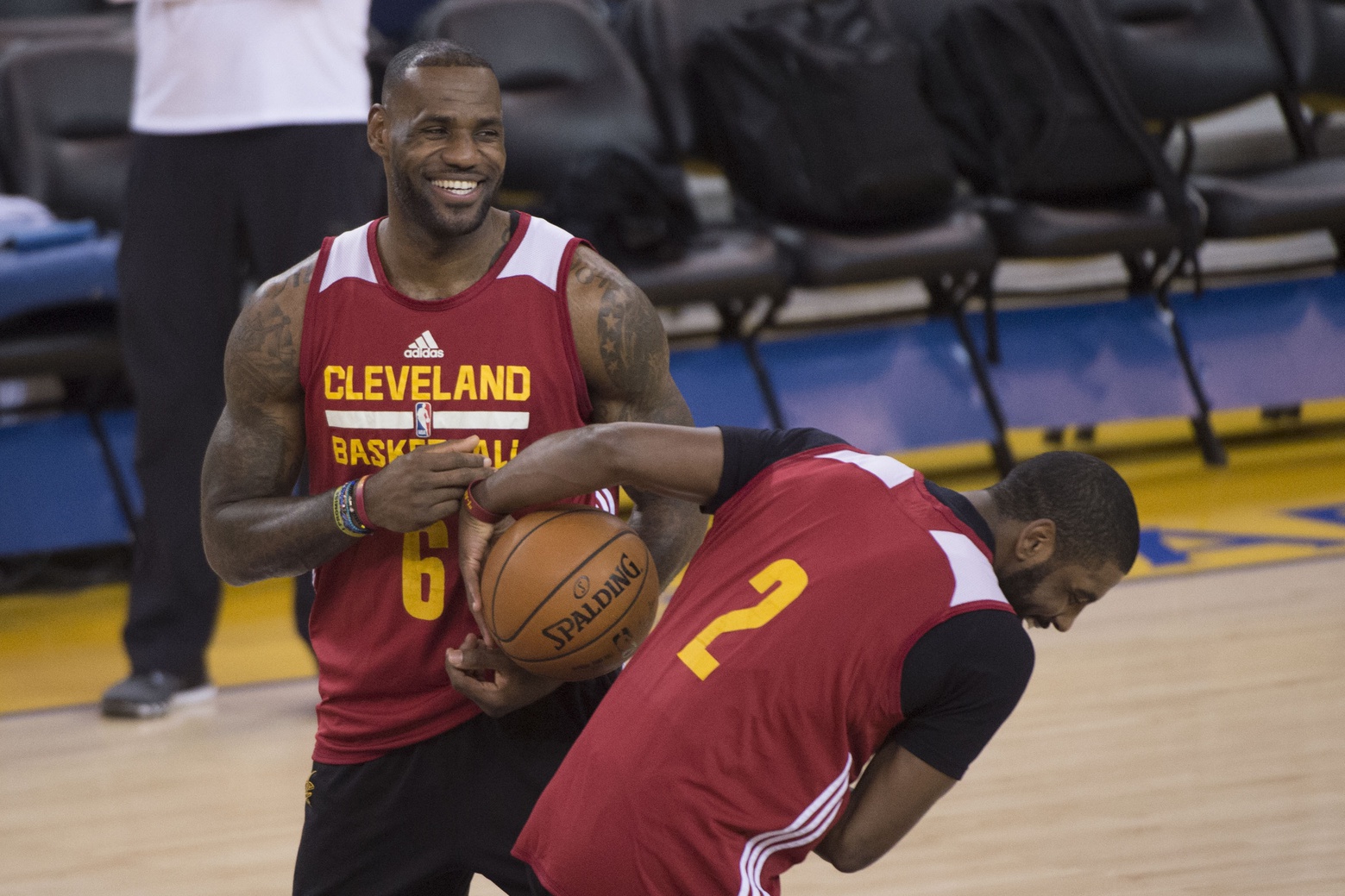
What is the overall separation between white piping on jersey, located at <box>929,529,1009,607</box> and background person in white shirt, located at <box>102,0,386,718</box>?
2.28 meters

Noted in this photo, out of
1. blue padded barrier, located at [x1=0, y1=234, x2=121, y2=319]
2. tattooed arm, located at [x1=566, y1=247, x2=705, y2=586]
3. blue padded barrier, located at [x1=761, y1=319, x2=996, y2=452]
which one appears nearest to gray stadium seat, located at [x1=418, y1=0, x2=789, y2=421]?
blue padded barrier, located at [x1=761, y1=319, x2=996, y2=452]

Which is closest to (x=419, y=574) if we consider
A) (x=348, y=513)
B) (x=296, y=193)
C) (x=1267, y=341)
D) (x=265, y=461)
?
(x=348, y=513)

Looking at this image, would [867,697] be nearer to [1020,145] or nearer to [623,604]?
[623,604]

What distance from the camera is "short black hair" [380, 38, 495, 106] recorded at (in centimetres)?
227

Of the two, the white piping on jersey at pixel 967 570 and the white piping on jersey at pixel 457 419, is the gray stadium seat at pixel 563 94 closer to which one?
the white piping on jersey at pixel 457 419

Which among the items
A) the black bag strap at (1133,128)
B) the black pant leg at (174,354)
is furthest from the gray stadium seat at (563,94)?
the black pant leg at (174,354)

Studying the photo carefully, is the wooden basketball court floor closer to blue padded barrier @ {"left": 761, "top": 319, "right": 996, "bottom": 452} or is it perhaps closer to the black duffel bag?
blue padded barrier @ {"left": 761, "top": 319, "right": 996, "bottom": 452}

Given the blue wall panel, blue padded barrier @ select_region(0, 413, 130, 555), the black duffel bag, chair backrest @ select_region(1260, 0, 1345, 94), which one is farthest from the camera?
chair backrest @ select_region(1260, 0, 1345, 94)

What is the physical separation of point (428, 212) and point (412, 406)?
10.4 inches

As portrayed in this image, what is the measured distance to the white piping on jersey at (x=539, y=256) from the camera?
2.31m

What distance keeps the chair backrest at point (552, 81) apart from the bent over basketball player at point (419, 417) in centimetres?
356

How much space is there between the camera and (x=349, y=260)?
2355mm

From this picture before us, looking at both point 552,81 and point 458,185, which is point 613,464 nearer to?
point 458,185

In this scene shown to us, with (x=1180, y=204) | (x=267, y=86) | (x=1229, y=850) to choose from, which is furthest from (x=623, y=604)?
(x=1180, y=204)
